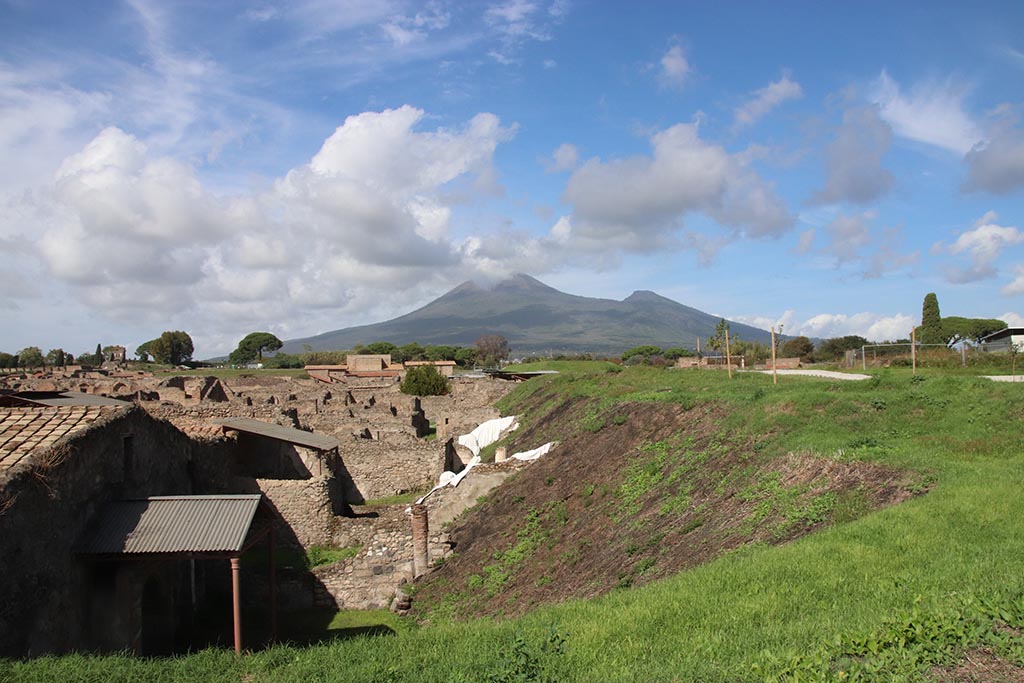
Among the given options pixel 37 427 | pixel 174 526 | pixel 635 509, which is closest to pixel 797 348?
pixel 635 509

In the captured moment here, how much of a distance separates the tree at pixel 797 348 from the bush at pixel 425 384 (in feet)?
147

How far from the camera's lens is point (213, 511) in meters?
11.3

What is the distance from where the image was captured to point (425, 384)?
52.1 m

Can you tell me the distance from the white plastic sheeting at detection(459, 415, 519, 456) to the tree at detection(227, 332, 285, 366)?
14352 cm

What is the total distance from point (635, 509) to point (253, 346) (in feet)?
560

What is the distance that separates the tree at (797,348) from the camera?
268 feet

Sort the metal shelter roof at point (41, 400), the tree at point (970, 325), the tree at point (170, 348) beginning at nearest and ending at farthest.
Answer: the metal shelter roof at point (41, 400) < the tree at point (970, 325) < the tree at point (170, 348)

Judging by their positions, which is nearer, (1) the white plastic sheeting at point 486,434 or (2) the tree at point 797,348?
(1) the white plastic sheeting at point 486,434

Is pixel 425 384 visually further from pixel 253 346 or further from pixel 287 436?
pixel 253 346

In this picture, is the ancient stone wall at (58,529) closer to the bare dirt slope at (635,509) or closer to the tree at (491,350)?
the bare dirt slope at (635,509)

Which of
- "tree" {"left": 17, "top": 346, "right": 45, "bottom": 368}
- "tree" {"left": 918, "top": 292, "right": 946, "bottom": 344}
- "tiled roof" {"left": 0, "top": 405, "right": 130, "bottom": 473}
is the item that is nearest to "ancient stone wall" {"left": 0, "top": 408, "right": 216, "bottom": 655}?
"tiled roof" {"left": 0, "top": 405, "right": 130, "bottom": 473}

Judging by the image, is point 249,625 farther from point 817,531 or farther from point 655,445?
point 817,531

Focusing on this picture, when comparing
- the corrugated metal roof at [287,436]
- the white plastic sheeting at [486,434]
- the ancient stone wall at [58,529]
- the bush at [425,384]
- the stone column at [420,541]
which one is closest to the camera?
the ancient stone wall at [58,529]

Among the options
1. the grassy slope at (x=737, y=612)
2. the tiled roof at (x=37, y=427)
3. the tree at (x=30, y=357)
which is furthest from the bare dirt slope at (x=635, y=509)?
the tree at (x=30, y=357)
